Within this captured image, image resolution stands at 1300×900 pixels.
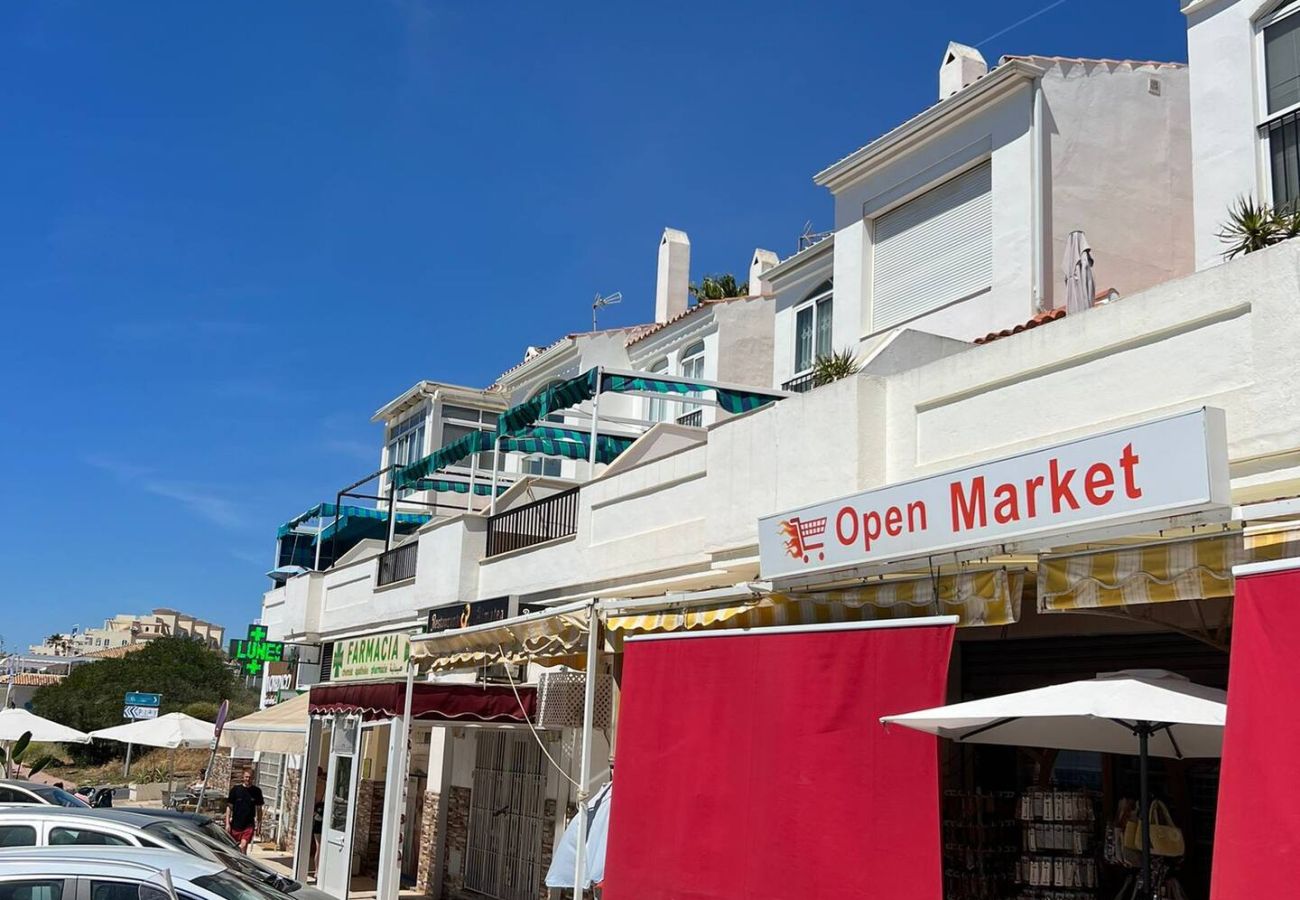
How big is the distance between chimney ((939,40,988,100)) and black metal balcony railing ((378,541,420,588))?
1150 cm

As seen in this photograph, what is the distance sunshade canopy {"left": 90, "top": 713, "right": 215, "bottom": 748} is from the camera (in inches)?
1159

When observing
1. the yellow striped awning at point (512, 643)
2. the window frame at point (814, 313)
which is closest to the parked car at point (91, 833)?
the yellow striped awning at point (512, 643)

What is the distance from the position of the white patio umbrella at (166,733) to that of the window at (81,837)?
765 inches

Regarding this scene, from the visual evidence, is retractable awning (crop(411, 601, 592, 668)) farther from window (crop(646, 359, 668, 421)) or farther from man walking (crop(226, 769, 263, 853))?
window (crop(646, 359, 668, 421))

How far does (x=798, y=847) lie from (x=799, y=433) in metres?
4.25

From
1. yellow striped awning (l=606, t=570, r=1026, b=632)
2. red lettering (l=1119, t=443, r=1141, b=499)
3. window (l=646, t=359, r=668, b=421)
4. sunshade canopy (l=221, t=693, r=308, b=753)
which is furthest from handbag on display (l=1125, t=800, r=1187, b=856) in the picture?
window (l=646, t=359, r=668, b=421)

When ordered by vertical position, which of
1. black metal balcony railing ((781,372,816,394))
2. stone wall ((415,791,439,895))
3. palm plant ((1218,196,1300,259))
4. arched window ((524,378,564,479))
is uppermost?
arched window ((524,378,564,479))

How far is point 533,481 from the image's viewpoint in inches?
792

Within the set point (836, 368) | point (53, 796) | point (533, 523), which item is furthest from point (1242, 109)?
point (53, 796)

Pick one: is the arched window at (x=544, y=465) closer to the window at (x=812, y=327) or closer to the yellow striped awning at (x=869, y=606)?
the window at (x=812, y=327)

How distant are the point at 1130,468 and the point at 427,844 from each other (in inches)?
626

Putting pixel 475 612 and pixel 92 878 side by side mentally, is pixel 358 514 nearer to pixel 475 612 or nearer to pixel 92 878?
pixel 475 612

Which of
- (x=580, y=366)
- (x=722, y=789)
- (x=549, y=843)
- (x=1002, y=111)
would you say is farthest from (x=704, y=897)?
(x=580, y=366)

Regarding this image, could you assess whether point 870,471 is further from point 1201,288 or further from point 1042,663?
point 1201,288
